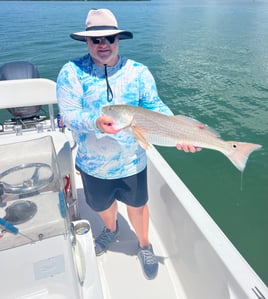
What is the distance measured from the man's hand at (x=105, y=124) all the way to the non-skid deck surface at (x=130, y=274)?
170 cm

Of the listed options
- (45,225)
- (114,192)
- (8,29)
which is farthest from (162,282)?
(8,29)

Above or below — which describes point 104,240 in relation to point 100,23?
below

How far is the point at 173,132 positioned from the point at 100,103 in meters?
0.61

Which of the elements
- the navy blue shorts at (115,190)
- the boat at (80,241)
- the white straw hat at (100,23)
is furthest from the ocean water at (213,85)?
the white straw hat at (100,23)

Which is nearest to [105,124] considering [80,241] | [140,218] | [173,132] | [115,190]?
[173,132]

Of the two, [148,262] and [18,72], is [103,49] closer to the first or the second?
[148,262]

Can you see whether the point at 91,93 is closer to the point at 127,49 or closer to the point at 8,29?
the point at 127,49

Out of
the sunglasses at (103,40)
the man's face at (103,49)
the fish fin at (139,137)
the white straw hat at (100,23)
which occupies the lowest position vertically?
the fish fin at (139,137)

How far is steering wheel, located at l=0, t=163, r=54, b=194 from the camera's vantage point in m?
2.04

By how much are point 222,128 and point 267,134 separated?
1171 mm

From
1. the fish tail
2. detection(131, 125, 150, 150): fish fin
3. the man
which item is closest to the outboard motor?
the man

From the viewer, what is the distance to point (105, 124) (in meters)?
2.02

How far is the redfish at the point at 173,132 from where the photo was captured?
2162mm

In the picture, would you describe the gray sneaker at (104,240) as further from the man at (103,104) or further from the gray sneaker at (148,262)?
the man at (103,104)
